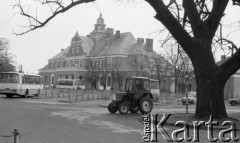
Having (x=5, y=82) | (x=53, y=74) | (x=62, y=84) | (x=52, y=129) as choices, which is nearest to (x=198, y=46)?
(x=52, y=129)

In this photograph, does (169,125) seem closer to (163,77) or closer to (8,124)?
(8,124)

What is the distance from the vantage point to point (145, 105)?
25297 mm

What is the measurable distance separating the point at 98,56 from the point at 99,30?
15.1 m

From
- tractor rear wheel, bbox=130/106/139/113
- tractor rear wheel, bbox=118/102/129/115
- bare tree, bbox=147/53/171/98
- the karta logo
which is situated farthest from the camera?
bare tree, bbox=147/53/171/98

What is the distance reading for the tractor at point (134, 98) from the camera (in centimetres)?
2519

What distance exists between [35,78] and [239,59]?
28.4m

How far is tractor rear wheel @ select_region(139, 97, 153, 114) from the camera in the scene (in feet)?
82.2

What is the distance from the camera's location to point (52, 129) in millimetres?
14891

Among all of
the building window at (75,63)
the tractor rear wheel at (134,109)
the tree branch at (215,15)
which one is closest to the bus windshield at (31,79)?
the tractor rear wheel at (134,109)

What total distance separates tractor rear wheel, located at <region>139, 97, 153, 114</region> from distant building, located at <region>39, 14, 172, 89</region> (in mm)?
52401

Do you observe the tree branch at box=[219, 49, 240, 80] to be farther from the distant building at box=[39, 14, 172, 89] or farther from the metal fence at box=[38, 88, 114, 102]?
the distant building at box=[39, 14, 172, 89]

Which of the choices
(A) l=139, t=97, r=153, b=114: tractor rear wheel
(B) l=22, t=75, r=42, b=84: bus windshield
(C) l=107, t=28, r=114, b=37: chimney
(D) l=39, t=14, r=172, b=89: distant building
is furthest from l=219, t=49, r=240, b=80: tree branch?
(C) l=107, t=28, r=114, b=37: chimney

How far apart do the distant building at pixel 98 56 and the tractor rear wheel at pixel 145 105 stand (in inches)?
2063

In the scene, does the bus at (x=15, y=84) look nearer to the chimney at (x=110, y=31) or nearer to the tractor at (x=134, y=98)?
the tractor at (x=134, y=98)
